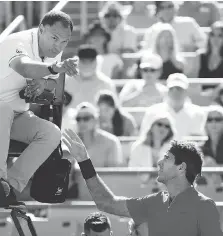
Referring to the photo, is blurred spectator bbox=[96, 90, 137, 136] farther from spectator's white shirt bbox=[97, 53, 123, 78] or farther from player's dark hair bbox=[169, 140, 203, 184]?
player's dark hair bbox=[169, 140, 203, 184]

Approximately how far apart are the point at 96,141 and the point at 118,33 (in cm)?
276

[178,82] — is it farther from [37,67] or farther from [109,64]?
[37,67]

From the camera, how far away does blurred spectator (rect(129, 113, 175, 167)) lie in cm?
893

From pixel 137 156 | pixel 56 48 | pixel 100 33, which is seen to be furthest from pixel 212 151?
pixel 56 48

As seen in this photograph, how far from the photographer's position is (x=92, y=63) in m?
10.3

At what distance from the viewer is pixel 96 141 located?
9.08 m

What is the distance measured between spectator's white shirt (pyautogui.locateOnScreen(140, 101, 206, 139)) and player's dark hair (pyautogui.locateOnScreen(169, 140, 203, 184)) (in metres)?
3.46

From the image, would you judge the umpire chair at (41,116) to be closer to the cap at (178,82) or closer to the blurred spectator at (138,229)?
the blurred spectator at (138,229)

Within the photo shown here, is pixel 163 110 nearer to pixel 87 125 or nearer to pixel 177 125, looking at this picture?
pixel 177 125

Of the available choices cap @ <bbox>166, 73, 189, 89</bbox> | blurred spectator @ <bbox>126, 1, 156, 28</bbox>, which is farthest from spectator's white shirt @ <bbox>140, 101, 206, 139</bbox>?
blurred spectator @ <bbox>126, 1, 156, 28</bbox>

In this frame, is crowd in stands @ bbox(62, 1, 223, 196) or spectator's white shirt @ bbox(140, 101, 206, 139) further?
spectator's white shirt @ bbox(140, 101, 206, 139)

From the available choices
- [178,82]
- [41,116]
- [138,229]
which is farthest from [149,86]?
[41,116]

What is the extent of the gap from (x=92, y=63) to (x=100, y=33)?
0.95 m

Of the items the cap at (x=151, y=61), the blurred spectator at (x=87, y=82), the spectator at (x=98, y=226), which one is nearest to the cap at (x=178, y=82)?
the cap at (x=151, y=61)
